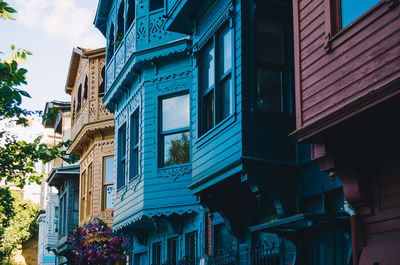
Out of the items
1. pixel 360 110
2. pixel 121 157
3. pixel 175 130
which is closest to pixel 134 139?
pixel 121 157

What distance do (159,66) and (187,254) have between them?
213 inches

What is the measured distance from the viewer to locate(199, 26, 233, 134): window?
12352 millimetres

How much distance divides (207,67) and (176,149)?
333 cm

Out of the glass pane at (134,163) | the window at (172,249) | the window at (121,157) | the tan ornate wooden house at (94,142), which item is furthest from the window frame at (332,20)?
the tan ornate wooden house at (94,142)

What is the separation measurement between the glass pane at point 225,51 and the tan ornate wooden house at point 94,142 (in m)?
12.3

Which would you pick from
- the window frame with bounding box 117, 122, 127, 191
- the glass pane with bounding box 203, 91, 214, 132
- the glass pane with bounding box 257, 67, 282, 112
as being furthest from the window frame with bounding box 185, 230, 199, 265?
the glass pane with bounding box 257, 67, 282, 112

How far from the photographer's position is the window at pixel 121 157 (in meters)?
19.3

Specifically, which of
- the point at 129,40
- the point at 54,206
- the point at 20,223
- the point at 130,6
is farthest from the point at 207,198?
the point at 20,223

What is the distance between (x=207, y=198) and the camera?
12797 mm

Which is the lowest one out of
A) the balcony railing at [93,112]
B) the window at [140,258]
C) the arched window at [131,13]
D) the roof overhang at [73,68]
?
the window at [140,258]

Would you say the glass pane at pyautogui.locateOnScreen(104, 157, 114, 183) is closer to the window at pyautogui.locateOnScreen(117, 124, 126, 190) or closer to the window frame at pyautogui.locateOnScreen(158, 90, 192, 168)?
the window at pyautogui.locateOnScreen(117, 124, 126, 190)

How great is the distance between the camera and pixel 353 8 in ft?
27.8

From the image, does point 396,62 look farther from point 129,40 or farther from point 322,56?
point 129,40

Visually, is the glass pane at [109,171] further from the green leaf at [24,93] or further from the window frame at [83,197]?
the green leaf at [24,93]
